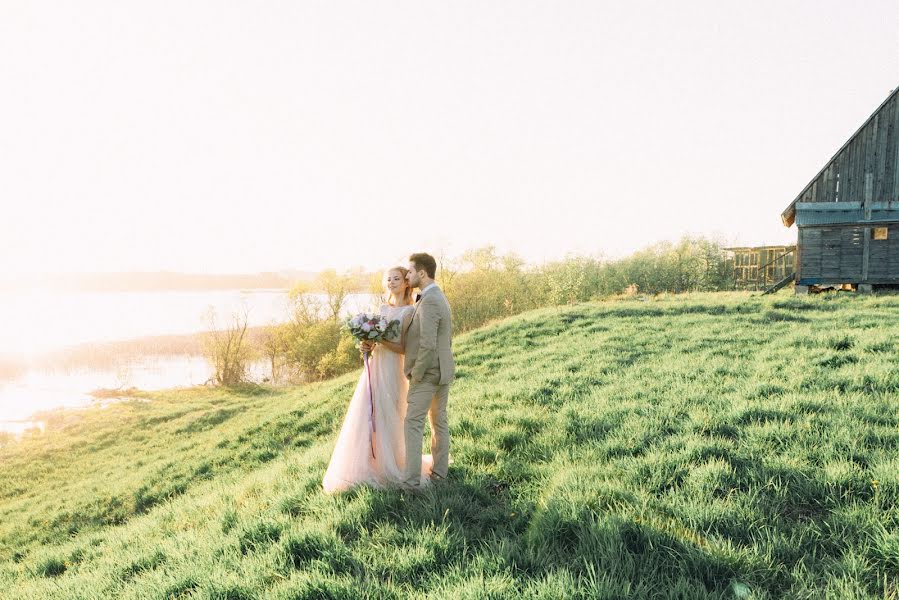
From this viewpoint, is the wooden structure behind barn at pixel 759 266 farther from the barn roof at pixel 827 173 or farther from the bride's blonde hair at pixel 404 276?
the bride's blonde hair at pixel 404 276

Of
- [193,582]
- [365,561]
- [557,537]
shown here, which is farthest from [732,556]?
[193,582]

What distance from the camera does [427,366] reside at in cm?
491

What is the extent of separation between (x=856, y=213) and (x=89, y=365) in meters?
67.8

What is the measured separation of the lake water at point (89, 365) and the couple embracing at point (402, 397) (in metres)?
31.2

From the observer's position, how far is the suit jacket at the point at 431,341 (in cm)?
486

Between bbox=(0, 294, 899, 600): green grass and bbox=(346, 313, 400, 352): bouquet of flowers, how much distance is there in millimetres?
1570

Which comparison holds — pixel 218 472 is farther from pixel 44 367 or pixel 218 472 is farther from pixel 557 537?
pixel 44 367

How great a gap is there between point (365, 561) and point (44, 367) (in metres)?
67.4

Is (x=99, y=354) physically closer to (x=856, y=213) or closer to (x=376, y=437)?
(x=376, y=437)

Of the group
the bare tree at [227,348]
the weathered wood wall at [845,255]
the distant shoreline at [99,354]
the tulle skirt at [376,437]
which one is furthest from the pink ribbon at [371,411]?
the distant shoreline at [99,354]

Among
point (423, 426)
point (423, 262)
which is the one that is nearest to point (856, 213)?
point (423, 262)

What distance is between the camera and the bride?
4988 millimetres

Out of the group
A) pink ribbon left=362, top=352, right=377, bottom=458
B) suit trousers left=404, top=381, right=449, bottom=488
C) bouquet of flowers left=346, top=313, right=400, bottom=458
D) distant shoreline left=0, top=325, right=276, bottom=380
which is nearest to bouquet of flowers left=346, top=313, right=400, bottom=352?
bouquet of flowers left=346, top=313, right=400, bottom=458

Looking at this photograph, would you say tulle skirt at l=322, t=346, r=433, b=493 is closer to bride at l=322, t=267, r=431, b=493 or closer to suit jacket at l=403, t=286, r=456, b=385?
bride at l=322, t=267, r=431, b=493
